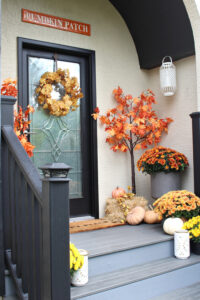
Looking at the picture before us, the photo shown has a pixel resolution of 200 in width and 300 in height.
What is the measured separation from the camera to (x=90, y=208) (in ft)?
12.7

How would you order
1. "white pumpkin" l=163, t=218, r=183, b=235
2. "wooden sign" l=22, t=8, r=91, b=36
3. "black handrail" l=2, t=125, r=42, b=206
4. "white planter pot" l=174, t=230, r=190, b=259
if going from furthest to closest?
1. "wooden sign" l=22, t=8, r=91, b=36
2. "white pumpkin" l=163, t=218, r=183, b=235
3. "white planter pot" l=174, t=230, r=190, b=259
4. "black handrail" l=2, t=125, r=42, b=206

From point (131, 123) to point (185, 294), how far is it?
6.83ft

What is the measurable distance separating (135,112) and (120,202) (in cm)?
111

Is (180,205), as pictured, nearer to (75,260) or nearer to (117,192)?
(117,192)

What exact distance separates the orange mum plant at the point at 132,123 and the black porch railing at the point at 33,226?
182cm

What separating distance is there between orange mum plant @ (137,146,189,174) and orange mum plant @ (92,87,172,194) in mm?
333

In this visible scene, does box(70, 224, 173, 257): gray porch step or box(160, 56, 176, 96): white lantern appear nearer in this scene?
box(70, 224, 173, 257): gray porch step

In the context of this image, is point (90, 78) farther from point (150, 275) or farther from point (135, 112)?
point (150, 275)

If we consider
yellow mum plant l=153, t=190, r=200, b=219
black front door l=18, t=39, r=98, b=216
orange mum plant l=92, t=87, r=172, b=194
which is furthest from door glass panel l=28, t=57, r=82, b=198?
yellow mum plant l=153, t=190, r=200, b=219

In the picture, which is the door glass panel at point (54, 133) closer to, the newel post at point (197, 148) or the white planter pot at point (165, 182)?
the white planter pot at point (165, 182)

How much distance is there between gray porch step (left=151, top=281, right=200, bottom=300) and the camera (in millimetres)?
2381

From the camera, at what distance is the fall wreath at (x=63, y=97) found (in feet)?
11.6

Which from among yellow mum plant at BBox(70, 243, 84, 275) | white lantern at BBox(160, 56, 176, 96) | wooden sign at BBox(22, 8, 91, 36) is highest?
wooden sign at BBox(22, 8, 91, 36)

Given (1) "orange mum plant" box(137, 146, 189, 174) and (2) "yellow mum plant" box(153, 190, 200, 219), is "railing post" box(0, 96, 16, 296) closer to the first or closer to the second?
(2) "yellow mum plant" box(153, 190, 200, 219)
